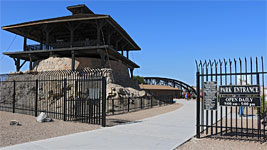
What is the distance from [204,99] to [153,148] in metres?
2.67

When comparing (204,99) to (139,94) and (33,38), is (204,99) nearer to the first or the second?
(139,94)

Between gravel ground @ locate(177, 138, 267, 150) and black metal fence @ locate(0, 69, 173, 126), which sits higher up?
black metal fence @ locate(0, 69, 173, 126)

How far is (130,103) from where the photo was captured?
703 inches

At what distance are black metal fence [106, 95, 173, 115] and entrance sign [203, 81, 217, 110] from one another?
8.32 meters

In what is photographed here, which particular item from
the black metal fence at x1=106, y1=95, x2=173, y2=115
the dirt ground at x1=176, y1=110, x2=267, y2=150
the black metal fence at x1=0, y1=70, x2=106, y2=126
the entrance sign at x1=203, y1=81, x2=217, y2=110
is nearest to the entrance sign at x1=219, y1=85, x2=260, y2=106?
the entrance sign at x1=203, y1=81, x2=217, y2=110

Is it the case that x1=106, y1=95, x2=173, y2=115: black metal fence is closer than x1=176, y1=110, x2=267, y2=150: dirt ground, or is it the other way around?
x1=176, y1=110, x2=267, y2=150: dirt ground

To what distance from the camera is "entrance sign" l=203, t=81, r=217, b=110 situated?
7.05 m

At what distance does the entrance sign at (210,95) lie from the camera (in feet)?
23.1

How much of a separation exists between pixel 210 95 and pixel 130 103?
11245mm

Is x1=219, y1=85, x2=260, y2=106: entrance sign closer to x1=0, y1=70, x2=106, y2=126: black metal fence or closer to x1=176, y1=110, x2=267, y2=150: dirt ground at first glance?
x1=176, y1=110, x2=267, y2=150: dirt ground

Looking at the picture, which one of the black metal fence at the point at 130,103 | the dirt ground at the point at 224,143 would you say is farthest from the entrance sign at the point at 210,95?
the black metal fence at the point at 130,103

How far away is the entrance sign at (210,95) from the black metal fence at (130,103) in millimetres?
8321

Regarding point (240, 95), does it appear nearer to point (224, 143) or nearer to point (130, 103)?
point (224, 143)

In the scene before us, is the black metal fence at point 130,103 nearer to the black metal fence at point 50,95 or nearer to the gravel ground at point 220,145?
the black metal fence at point 50,95
